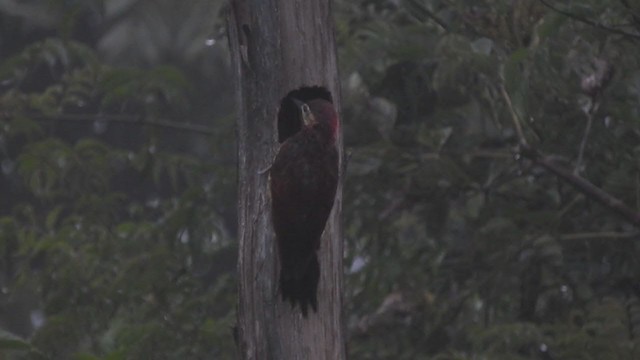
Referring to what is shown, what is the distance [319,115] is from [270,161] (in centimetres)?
14

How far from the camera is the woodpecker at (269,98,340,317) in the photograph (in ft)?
8.57

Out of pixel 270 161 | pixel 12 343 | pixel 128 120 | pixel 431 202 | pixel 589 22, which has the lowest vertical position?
pixel 12 343

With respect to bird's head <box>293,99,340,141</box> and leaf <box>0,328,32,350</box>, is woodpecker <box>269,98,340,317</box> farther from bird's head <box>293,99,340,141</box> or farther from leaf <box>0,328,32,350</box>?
leaf <box>0,328,32,350</box>

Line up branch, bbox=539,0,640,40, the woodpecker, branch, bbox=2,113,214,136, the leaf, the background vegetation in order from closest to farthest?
the leaf → the woodpecker → branch, bbox=539,0,640,40 → the background vegetation → branch, bbox=2,113,214,136

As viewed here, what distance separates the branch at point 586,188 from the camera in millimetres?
3348

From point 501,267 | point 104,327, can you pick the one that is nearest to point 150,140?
point 104,327

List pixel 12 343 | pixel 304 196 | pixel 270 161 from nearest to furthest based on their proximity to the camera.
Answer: pixel 12 343, pixel 304 196, pixel 270 161

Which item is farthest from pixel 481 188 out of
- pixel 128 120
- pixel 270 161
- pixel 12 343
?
pixel 12 343

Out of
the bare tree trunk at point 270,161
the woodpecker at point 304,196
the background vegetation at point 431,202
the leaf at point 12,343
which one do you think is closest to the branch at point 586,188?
the background vegetation at point 431,202

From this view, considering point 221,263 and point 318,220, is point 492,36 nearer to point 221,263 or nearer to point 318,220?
point 318,220

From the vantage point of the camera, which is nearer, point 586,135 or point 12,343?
point 12,343

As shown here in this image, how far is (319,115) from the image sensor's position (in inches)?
105

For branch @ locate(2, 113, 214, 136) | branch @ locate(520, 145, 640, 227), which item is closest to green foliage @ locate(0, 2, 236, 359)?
branch @ locate(2, 113, 214, 136)

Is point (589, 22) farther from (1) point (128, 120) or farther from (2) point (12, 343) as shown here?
(1) point (128, 120)
